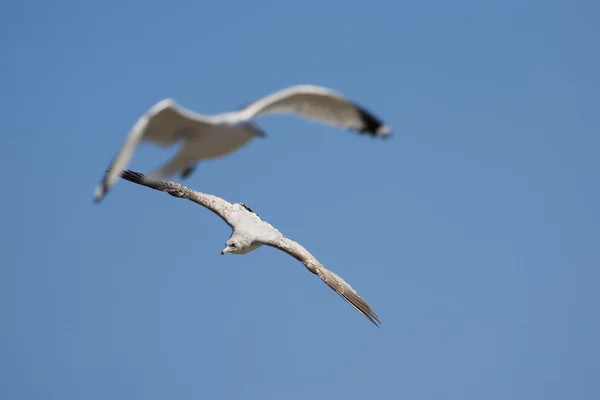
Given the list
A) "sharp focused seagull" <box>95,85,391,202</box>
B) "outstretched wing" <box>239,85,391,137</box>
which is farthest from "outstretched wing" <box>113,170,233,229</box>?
"outstretched wing" <box>239,85,391,137</box>

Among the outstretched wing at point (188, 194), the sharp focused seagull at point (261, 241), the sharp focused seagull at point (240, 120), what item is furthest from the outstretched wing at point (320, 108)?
the outstretched wing at point (188, 194)

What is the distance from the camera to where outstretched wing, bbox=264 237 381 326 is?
25.2 meters

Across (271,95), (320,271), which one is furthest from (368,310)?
(271,95)

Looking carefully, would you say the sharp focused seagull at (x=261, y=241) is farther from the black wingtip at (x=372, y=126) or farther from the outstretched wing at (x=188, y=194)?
the black wingtip at (x=372, y=126)

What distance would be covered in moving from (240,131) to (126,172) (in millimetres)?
11611

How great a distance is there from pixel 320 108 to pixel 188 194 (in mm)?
10279

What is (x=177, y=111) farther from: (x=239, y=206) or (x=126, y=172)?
(x=126, y=172)

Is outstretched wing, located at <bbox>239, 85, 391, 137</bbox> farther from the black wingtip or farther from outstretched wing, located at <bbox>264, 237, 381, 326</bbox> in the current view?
outstretched wing, located at <bbox>264, 237, 381, 326</bbox>

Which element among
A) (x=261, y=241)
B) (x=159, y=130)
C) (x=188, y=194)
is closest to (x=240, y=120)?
(x=159, y=130)

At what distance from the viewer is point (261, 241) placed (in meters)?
25.2

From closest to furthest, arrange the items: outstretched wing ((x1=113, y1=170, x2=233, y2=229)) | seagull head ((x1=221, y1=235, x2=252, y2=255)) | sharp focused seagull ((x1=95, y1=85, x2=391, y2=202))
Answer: sharp focused seagull ((x1=95, y1=85, x2=391, y2=202))
seagull head ((x1=221, y1=235, x2=252, y2=255))
outstretched wing ((x1=113, y1=170, x2=233, y2=229))

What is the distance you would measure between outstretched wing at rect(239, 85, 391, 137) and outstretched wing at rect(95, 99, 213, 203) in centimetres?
86

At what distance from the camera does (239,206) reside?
26.4m

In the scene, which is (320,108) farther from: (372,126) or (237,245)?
(237,245)
